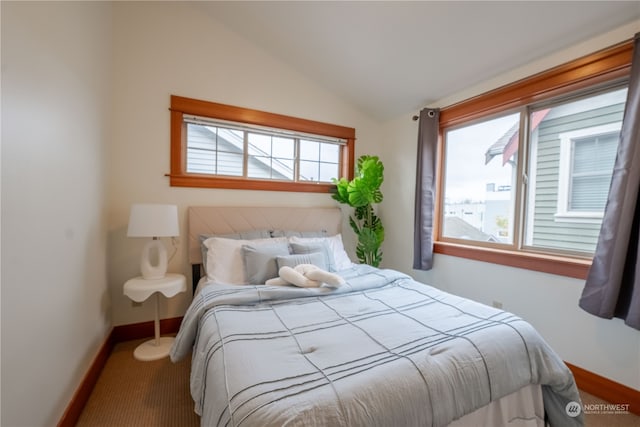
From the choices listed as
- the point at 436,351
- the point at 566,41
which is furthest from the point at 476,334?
the point at 566,41

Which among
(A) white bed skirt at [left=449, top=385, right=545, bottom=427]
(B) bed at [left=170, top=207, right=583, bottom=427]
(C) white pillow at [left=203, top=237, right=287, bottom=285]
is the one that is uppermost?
(C) white pillow at [left=203, top=237, right=287, bottom=285]

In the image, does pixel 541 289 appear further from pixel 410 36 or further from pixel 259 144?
pixel 259 144

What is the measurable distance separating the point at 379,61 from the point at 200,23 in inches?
71.5

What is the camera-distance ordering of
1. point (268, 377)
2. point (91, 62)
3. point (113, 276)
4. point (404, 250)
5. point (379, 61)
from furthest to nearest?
point (404, 250), point (379, 61), point (113, 276), point (91, 62), point (268, 377)

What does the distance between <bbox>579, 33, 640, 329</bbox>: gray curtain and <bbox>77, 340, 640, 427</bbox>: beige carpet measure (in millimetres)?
616

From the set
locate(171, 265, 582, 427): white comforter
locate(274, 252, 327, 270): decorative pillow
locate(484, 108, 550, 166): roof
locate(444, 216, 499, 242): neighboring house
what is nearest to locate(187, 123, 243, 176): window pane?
locate(274, 252, 327, 270): decorative pillow

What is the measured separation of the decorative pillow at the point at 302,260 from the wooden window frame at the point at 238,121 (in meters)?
1.09

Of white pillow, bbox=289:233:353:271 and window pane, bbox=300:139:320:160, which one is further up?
window pane, bbox=300:139:320:160

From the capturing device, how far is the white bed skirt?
1.09 m

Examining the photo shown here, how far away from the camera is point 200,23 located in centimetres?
265

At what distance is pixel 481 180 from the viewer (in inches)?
104

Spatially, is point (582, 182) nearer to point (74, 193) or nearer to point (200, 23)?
point (74, 193)

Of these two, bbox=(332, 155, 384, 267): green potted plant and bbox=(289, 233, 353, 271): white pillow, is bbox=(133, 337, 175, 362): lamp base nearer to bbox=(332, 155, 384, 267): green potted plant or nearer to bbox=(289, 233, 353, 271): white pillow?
bbox=(289, 233, 353, 271): white pillow

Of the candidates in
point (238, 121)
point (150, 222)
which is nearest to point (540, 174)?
point (238, 121)
